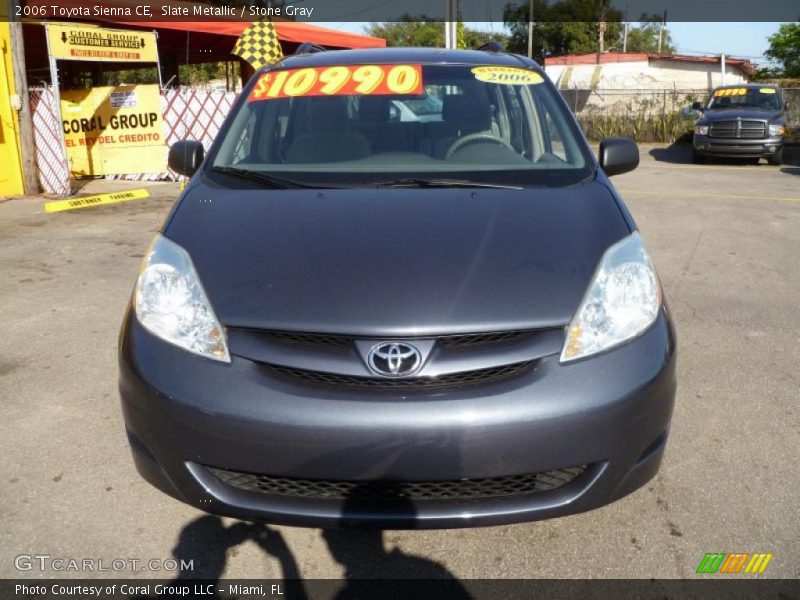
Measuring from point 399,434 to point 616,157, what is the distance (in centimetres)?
205

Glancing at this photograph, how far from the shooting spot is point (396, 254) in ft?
7.45

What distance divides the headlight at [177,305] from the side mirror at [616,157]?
2.03 meters

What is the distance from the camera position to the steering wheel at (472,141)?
3.16 metres

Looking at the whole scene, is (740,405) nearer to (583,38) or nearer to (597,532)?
(597,532)

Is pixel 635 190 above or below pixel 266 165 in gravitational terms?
below

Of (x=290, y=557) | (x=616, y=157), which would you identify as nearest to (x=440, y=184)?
(x=616, y=157)

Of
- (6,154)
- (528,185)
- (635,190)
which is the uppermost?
(528,185)

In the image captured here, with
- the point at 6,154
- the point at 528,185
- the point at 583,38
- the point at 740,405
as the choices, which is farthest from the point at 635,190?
the point at 583,38

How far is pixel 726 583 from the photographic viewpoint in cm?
217

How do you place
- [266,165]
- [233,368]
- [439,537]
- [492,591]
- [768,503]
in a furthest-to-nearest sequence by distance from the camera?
[266,165]
[768,503]
[439,537]
[492,591]
[233,368]

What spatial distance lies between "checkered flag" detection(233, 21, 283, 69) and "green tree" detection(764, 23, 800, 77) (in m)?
44.7

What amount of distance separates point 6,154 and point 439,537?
10.6 meters

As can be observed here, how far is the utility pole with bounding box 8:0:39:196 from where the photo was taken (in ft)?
32.8

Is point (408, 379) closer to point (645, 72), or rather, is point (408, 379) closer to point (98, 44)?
point (98, 44)
